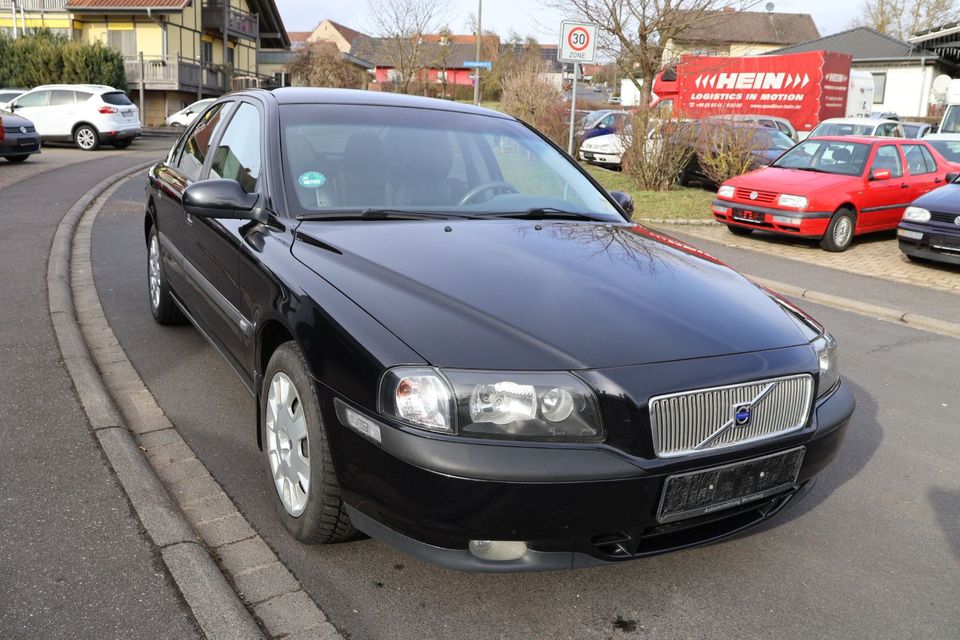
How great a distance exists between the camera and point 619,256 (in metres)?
3.50

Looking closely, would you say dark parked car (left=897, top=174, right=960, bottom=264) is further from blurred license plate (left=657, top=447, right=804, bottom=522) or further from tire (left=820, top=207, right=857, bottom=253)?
blurred license plate (left=657, top=447, right=804, bottom=522)

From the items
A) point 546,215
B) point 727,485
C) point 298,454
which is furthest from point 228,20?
point 727,485

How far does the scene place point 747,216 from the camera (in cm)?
1161

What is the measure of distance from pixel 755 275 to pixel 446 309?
7.14 m

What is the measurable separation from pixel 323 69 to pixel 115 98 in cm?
1979

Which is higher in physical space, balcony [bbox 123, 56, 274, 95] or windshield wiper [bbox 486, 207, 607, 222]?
balcony [bbox 123, 56, 274, 95]

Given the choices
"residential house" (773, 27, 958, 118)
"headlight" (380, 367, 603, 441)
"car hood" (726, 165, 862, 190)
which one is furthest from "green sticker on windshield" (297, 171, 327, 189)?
"residential house" (773, 27, 958, 118)

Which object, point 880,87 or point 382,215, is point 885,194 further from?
point 880,87

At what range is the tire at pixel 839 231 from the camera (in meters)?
11.1

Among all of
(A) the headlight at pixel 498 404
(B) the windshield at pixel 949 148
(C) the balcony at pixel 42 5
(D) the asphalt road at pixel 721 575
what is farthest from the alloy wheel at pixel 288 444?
(C) the balcony at pixel 42 5

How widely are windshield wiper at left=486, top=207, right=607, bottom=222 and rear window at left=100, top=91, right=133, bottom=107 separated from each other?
78.7 feet

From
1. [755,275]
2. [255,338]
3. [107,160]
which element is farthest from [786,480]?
[107,160]

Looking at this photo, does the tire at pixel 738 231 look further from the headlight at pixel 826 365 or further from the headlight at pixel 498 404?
the headlight at pixel 498 404

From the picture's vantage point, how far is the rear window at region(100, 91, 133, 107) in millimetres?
24695
